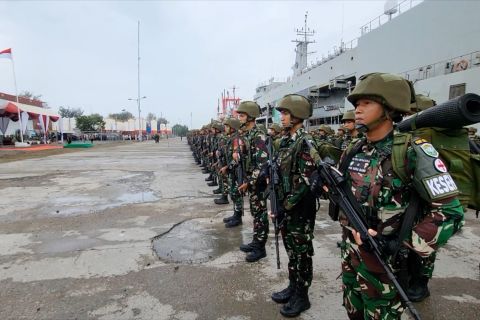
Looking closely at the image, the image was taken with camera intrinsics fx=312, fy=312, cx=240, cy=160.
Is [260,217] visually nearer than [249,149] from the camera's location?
Yes

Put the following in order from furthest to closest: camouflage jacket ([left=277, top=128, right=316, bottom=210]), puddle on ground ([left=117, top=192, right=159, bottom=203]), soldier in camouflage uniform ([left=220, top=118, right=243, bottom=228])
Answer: puddle on ground ([left=117, top=192, right=159, bottom=203]) < soldier in camouflage uniform ([left=220, top=118, right=243, bottom=228]) < camouflage jacket ([left=277, top=128, right=316, bottom=210])

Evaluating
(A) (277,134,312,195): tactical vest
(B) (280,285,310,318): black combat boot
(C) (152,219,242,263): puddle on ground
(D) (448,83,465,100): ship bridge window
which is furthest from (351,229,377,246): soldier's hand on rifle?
(D) (448,83,465,100): ship bridge window

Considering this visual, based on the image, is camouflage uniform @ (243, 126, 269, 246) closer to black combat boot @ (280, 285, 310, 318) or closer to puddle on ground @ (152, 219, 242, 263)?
puddle on ground @ (152, 219, 242, 263)

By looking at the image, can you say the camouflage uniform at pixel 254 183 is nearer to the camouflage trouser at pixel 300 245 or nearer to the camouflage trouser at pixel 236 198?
the camouflage trouser at pixel 300 245

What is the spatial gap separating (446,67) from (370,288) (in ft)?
52.5

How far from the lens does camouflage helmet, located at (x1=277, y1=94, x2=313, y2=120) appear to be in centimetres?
274

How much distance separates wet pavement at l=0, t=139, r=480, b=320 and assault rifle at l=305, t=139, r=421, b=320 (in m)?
1.31

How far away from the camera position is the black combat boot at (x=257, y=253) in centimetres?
366

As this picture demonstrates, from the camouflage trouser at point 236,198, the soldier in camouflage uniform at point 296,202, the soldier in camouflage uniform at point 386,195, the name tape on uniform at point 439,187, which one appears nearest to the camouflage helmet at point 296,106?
the soldier in camouflage uniform at point 296,202

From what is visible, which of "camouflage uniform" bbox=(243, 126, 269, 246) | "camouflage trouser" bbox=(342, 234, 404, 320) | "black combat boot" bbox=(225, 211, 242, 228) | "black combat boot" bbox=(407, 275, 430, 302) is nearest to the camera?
"camouflage trouser" bbox=(342, 234, 404, 320)

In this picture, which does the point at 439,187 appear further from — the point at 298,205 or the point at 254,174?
the point at 254,174

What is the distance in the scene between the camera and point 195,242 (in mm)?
4344

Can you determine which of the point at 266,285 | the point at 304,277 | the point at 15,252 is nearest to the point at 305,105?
the point at 304,277

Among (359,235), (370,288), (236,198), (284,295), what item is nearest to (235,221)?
(236,198)
